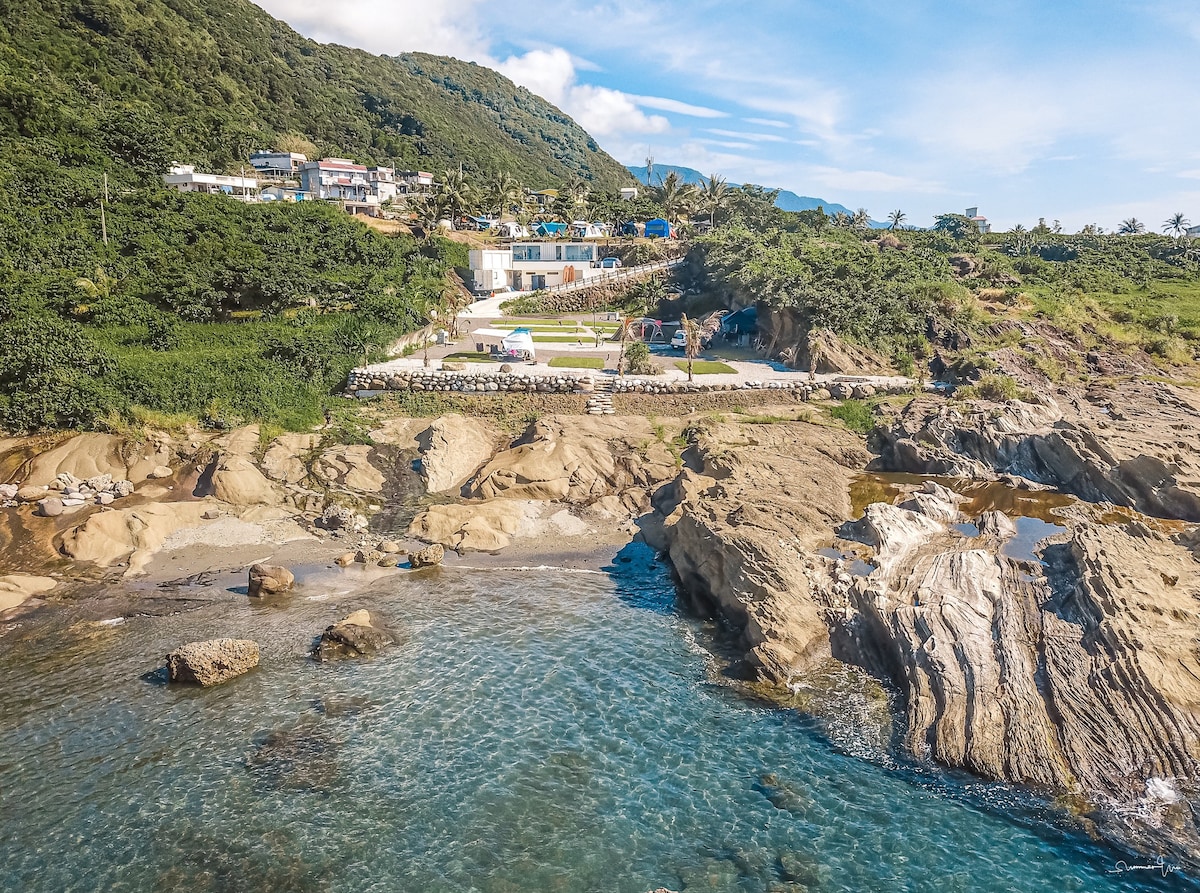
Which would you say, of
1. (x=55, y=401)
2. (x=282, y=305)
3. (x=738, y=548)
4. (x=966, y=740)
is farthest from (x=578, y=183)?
(x=966, y=740)

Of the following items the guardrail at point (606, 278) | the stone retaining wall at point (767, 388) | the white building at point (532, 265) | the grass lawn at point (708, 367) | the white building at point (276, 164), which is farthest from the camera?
the white building at point (276, 164)

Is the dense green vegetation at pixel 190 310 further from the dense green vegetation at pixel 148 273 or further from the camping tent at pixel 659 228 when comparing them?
the camping tent at pixel 659 228

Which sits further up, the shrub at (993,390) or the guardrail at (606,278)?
the guardrail at (606,278)

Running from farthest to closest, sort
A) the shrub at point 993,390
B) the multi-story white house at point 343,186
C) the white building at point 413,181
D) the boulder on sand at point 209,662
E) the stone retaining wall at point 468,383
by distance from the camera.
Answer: the white building at point 413,181 → the multi-story white house at point 343,186 → the stone retaining wall at point 468,383 → the shrub at point 993,390 → the boulder on sand at point 209,662

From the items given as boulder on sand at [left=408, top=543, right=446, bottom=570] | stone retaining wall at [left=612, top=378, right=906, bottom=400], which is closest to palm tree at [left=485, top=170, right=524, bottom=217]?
stone retaining wall at [left=612, top=378, right=906, bottom=400]

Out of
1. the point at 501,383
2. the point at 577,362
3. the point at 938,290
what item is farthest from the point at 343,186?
the point at 938,290

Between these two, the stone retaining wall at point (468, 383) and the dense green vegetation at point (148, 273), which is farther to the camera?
the stone retaining wall at point (468, 383)

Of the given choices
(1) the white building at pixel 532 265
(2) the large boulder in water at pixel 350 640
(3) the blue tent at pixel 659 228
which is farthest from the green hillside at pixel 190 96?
(2) the large boulder in water at pixel 350 640

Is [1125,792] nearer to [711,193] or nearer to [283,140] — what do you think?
[711,193]
